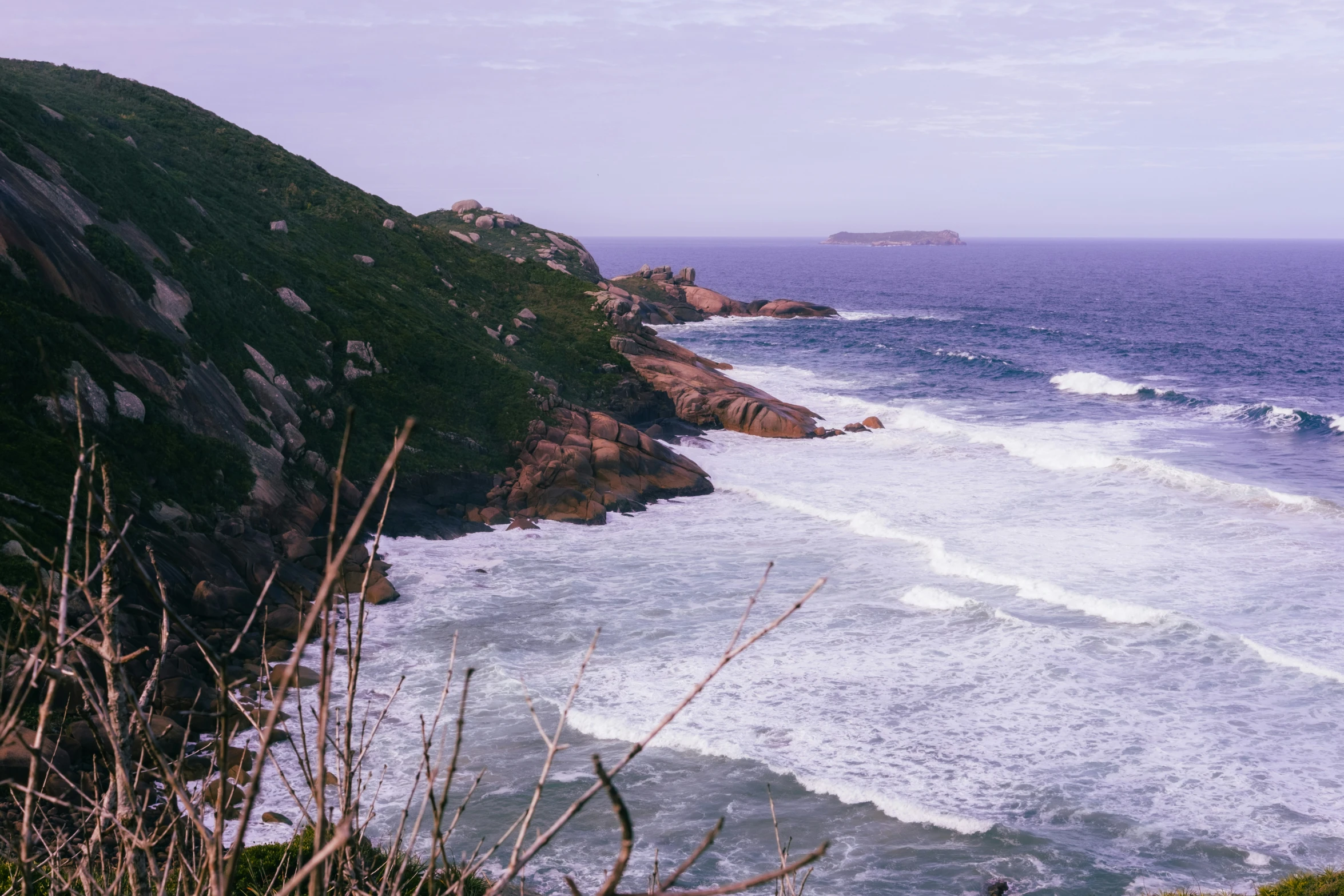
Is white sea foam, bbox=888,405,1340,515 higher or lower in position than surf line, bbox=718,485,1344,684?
higher

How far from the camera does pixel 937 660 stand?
66.6 feet

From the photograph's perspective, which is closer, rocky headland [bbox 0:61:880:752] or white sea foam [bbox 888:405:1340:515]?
rocky headland [bbox 0:61:880:752]

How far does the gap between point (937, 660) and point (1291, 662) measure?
754 centimetres

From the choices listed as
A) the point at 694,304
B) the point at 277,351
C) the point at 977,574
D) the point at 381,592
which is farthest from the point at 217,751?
the point at 694,304

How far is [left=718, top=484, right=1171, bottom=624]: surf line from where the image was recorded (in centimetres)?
2244

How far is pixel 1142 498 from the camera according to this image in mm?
32906

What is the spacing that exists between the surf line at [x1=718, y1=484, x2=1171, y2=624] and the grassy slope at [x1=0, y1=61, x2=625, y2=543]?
1083 centimetres

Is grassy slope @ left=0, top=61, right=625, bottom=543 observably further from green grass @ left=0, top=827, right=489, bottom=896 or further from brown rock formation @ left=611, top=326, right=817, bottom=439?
green grass @ left=0, top=827, right=489, bottom=896

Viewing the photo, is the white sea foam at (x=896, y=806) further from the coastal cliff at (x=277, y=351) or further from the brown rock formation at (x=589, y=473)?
the brown rock formation at (x=589, y=473)

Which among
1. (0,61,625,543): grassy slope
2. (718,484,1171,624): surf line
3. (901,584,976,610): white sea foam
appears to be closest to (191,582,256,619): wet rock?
(0,61,625,543): grassy slope

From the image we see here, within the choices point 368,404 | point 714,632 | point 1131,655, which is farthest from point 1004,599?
point 368,404

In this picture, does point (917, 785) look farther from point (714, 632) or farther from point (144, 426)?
point (144, 426)

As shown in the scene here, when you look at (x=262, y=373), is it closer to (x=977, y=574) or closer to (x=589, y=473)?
(x=589, y=473)

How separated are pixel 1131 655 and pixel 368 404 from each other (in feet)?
78.8
